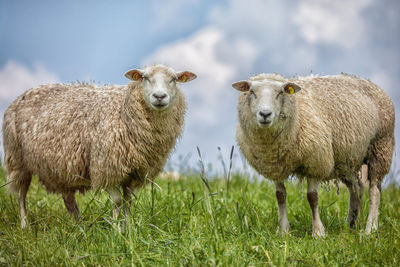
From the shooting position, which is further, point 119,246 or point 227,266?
point 119,246

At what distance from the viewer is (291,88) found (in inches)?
185

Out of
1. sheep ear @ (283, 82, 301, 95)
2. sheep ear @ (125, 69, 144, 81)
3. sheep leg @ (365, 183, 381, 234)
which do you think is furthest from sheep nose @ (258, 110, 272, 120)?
sheep leg @ (365, 183, 381, 234)

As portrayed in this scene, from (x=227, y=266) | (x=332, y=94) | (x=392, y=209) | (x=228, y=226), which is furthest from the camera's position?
(x=392, y=209)

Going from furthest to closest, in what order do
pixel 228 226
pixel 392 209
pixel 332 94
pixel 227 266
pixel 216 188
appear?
pixel 216 188, pixel 392 209, pixel 332 94, pixel 228 226, pixel 227 266

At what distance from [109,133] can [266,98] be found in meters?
1.71

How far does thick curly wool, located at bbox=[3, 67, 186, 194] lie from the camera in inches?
184

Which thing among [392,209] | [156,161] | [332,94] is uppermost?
[332,94]

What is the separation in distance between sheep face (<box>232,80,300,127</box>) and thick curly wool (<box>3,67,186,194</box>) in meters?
0.85

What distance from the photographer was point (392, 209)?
6086mm

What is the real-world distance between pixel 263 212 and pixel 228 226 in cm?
145

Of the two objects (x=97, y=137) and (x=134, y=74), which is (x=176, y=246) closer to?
(x=97, y=137)

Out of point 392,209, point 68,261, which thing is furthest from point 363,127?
point 68,261

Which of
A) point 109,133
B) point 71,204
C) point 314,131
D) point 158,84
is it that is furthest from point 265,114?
point 71,204

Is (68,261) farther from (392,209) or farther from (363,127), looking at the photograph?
(392,209)
